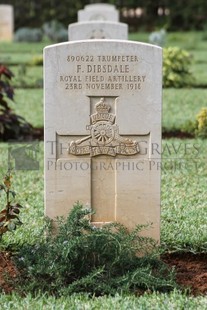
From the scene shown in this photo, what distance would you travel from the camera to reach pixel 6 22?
24.4 m

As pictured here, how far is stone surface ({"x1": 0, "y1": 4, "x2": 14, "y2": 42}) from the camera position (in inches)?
944

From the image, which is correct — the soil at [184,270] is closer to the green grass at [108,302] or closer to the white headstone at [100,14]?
the green grass at [108,302]

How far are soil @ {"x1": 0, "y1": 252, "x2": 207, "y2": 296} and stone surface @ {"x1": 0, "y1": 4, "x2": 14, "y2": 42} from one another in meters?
19.9

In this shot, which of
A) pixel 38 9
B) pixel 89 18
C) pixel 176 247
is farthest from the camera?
pixel 38 9

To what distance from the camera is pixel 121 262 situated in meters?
4.42

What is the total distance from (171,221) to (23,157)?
2589mm

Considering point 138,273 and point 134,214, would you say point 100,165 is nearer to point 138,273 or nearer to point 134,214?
Result: point 134,214

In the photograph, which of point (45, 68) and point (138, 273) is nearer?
point (138, 273)

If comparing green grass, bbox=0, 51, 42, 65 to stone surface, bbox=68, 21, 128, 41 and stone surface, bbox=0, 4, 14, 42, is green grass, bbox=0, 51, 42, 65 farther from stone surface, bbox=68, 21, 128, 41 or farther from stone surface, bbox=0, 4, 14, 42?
stone surface, bbox=0, 4, 14, 42

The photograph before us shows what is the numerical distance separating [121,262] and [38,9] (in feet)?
79.1

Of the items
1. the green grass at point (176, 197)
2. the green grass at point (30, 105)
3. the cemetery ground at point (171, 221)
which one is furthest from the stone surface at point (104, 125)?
the green grass at point (30, 105)

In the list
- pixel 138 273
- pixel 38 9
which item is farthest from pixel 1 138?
pixel 38 9

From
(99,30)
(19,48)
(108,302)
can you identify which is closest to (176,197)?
(108,302)

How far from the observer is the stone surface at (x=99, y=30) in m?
11.6
